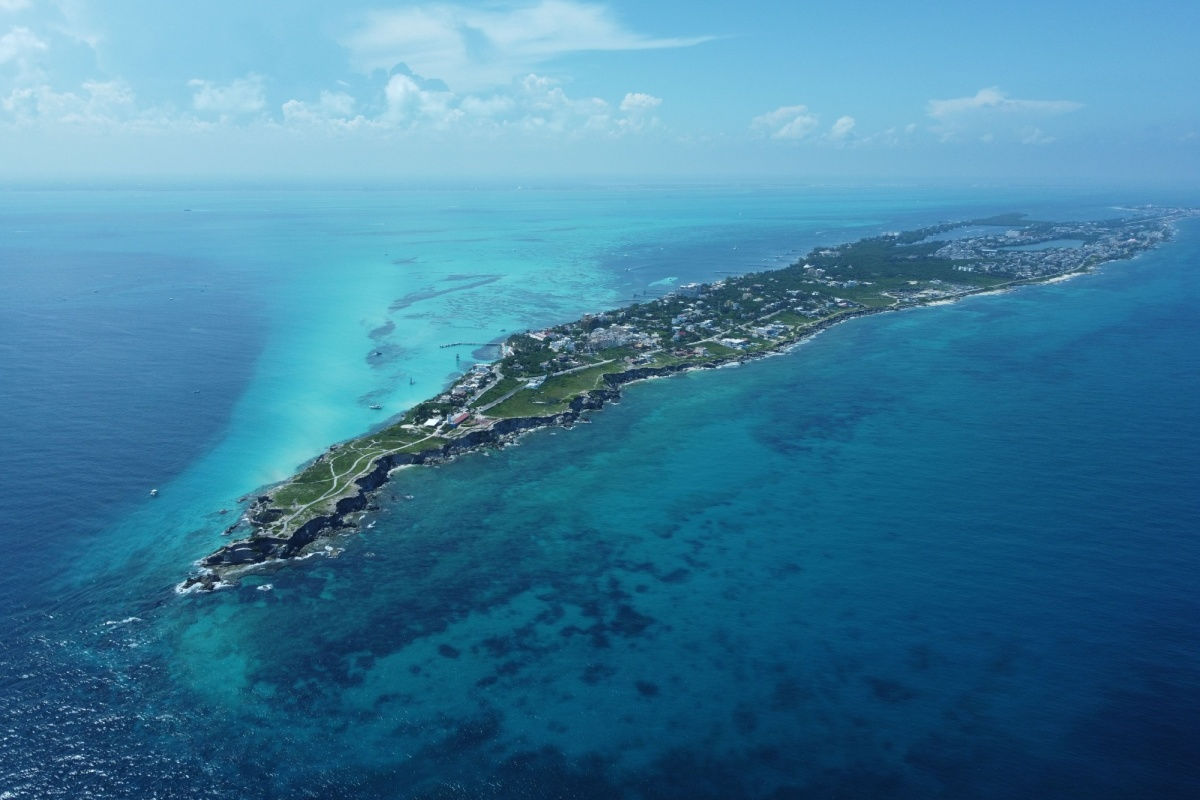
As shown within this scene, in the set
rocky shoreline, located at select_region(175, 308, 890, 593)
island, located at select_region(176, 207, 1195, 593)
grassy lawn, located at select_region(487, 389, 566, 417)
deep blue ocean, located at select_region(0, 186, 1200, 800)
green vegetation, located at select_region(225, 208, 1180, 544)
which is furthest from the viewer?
grassy lawn, located at select_region(487, 389, 566, 417)

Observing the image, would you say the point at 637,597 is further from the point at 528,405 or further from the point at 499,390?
the point at 499,390

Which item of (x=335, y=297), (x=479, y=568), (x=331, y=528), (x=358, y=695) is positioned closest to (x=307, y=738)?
(x=358, y=695)

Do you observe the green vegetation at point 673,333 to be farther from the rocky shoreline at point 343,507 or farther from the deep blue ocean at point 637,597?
the deep blue ocean at point 637,597

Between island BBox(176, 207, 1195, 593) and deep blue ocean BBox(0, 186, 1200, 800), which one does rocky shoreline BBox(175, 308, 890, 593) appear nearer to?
island BBox(176, 207, 1195, 593)

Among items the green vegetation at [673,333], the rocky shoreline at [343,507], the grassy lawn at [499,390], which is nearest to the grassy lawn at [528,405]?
the green vegetation at [673,333]

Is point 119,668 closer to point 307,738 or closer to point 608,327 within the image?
point 307,738

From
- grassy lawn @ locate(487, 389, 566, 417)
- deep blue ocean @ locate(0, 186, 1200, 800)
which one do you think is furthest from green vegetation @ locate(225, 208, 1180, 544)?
deep blue ocean @ locate(0, 186, 1200, 800)
